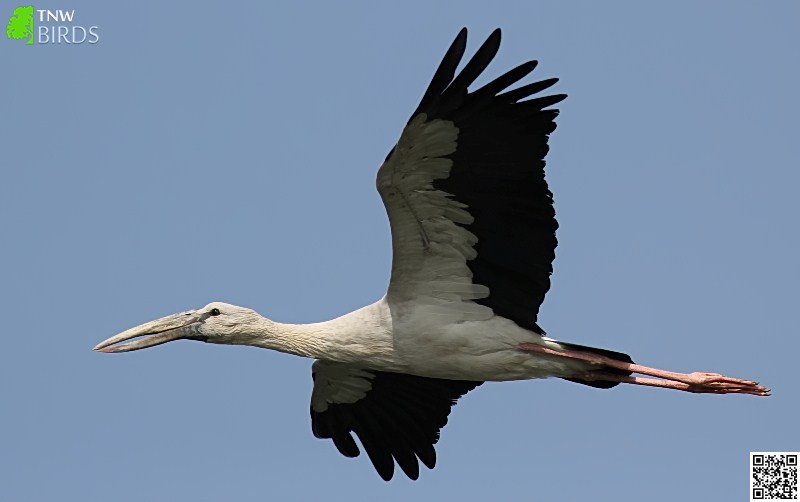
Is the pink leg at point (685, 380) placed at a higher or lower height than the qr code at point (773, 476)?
higher

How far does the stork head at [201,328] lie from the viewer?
16.0m

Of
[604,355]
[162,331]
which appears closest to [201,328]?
[162,331]

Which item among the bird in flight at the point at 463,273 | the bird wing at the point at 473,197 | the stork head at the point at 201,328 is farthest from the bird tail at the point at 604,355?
the stork head at the point at 201,328

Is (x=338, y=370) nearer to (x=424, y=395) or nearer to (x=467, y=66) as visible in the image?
(x=424, y=395)

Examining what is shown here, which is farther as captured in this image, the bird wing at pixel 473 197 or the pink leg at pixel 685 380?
the pink leg at pixel 685 380

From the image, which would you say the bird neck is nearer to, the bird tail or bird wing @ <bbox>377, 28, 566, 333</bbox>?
bird wing @ <bbox>377, 28, 566, 333</bbox>

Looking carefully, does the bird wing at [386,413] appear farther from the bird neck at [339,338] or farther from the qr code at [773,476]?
the qr code at [773,476]

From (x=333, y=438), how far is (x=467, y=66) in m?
5.31

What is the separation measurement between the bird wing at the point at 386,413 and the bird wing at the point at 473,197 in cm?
205

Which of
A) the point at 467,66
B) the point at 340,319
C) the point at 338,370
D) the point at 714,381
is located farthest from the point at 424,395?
the point at 467,66

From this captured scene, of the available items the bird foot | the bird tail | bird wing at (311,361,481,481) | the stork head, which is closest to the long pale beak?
the stork head

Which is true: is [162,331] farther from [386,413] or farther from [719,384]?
[719,384]

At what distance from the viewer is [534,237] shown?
15117 mm

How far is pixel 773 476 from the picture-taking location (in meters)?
16.0
